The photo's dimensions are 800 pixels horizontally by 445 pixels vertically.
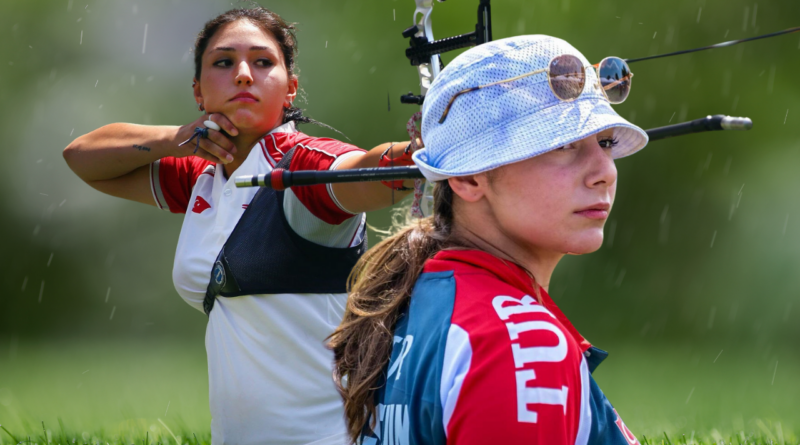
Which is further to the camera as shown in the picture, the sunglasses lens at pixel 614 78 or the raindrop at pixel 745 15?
the raindrop at pixel 745 15

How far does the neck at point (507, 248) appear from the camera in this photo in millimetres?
1306

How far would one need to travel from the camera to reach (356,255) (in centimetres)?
225

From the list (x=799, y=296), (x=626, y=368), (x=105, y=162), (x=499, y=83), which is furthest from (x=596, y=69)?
(x=799, y=296)

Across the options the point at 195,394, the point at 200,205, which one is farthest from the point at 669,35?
the point at 200,205

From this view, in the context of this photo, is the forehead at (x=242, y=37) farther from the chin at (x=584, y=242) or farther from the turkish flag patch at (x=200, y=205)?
the chin at (x=584, y=242)

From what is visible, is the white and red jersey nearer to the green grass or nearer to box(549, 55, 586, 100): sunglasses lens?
box(549, 55, 586, 100): sunglasses lens

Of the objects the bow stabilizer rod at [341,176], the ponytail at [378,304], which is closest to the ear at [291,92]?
the bow stabilizer rod at [341,176]

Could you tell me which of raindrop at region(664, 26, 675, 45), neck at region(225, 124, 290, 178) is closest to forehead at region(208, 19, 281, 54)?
neck at region(225, 124, 290, 178)

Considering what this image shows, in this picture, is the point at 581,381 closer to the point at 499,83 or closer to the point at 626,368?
the point at 499,83

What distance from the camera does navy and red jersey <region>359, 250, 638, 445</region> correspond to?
1.00 metres

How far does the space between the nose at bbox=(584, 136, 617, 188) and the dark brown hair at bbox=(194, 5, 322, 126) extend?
4.73 feet

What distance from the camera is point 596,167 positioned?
123cm

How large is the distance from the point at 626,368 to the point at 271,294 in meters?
5.43

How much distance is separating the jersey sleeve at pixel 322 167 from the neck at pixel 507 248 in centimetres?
71
